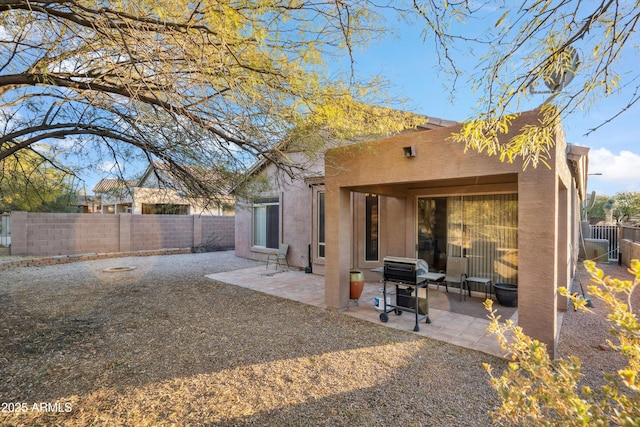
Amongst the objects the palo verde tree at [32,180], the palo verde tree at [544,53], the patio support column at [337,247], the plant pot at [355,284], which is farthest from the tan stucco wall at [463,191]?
the palo verde tree at [32,180]

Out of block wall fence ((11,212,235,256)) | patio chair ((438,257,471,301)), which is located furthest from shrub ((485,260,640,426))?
block wall fence ((11,212,235,256))

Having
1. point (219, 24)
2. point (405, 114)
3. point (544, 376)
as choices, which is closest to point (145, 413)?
point (544, 376)

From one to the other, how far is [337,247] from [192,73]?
4029mm

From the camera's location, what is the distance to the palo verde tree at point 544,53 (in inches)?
84.4

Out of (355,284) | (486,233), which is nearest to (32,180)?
(355,284)

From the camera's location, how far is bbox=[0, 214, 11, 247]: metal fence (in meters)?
12.7

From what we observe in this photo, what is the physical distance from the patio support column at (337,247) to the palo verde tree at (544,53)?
12.9 ft

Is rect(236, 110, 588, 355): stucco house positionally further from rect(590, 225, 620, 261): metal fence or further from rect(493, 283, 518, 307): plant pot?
rect(590, 225, 620, 261): metal fence

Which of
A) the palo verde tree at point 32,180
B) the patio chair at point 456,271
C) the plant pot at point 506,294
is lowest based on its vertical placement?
the plant pot at point 506,294

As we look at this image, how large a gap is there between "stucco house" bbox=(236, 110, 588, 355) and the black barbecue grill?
3.47ft

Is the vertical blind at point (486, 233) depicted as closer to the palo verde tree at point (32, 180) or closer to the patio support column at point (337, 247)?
the patio support column at point (337, 247)

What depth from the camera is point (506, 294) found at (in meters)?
6.55

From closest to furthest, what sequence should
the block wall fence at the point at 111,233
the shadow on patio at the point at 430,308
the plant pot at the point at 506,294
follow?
the shadow on patio at the point at 430,308
the plant pot at the point at 506,294
the block wall fence at the point at 111,233

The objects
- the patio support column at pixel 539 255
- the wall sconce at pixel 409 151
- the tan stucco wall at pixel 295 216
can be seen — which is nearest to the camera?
the patio support column at pixel 539 255
